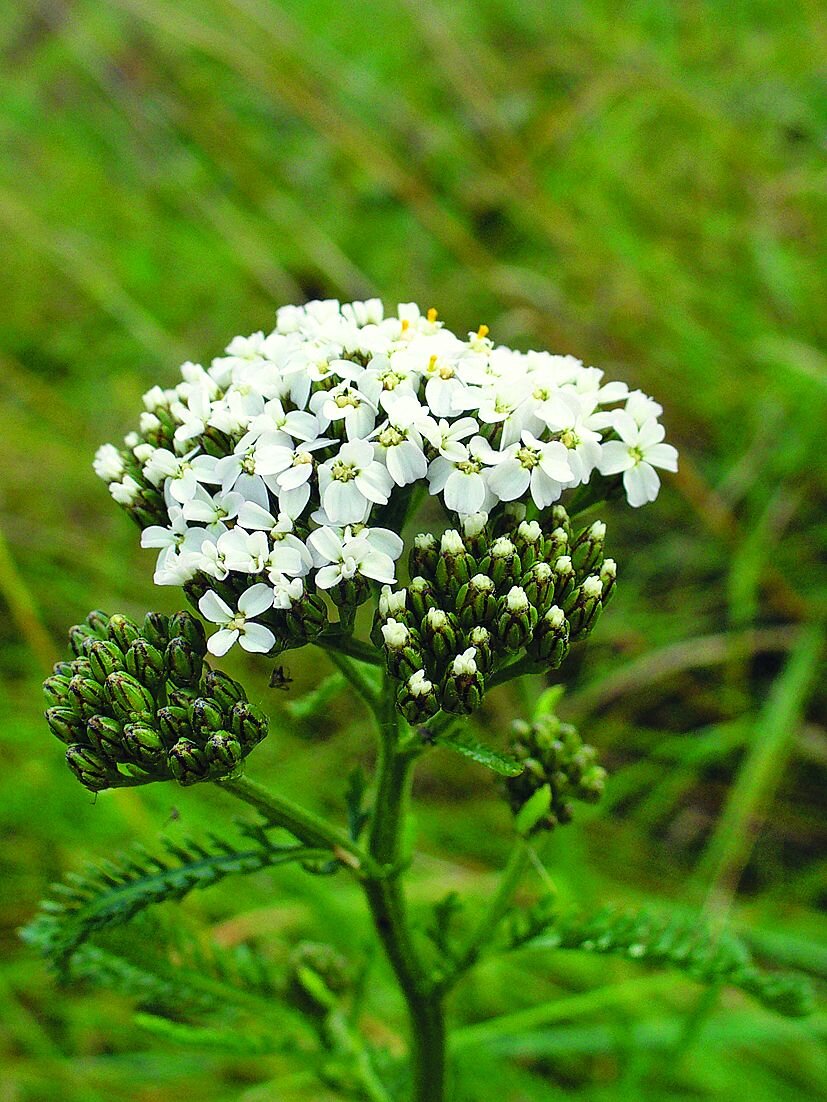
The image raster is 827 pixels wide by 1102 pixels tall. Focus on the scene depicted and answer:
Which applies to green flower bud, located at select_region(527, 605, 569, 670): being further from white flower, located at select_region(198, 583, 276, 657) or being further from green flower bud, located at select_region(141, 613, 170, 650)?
green flower bud, located at select_region(141, 613, 170, 650)

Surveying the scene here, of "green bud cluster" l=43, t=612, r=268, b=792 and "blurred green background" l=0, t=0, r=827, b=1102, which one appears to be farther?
"blurred green background" l=0, t=0, r=827, b=1102

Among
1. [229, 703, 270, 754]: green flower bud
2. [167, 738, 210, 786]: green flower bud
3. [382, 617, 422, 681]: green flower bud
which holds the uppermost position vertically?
[382, 617, 422, 681]: green flower bud

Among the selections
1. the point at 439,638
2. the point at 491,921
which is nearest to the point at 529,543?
the point at 439,638

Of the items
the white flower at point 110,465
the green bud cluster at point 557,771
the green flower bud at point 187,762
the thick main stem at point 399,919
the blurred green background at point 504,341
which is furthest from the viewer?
the blurred green background at point 504,341

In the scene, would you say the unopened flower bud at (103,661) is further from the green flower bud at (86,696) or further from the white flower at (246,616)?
the white flower at (246,616)

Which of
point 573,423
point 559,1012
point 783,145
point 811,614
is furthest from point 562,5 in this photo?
point 559,1012

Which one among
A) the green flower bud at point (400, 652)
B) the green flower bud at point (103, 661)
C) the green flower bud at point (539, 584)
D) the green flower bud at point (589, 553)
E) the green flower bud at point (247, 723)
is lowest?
the green flower bud at point (247, 723)

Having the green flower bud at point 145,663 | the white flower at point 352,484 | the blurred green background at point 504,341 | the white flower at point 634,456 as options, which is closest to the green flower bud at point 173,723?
the green flower bud at point 145,663

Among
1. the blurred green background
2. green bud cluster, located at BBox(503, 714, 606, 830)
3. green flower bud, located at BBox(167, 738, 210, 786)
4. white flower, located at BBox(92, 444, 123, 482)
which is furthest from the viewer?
the blurred green background

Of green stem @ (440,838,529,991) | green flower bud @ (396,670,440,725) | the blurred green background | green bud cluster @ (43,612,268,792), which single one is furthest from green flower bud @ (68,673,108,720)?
the blurred green background
